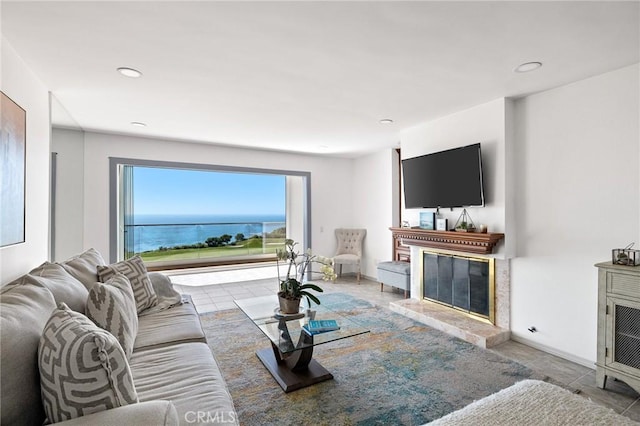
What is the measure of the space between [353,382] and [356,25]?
2524 mm

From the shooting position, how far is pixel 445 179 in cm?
371

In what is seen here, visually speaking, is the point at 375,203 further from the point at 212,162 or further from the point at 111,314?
the point at 111,314

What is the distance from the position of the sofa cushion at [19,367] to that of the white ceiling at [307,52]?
1657 mm

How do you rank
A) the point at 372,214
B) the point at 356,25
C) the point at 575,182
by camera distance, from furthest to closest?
the point at 372,214, the point at 575,182, the point at 356,25

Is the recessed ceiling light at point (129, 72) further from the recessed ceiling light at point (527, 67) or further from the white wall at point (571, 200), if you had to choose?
the white wall at point (571, 200)

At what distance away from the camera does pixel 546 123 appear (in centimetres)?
302

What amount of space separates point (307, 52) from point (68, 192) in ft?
Answer: 11.7

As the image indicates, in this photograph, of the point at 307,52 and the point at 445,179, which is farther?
the point at 445,179

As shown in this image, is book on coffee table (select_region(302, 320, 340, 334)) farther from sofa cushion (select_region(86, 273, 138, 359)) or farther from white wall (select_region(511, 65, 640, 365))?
white wall (select_region(511, 65, 640, 365))

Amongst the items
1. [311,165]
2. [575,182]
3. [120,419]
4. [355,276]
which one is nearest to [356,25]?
[120,419]

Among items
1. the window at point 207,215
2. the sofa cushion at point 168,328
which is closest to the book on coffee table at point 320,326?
the sofa cushion at point 168,328

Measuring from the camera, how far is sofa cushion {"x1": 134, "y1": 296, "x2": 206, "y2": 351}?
2035 millimetres

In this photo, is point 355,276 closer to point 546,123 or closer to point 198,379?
point 546,123

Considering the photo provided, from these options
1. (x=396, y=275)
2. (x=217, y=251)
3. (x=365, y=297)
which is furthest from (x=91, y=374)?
(x=217, y=251)
